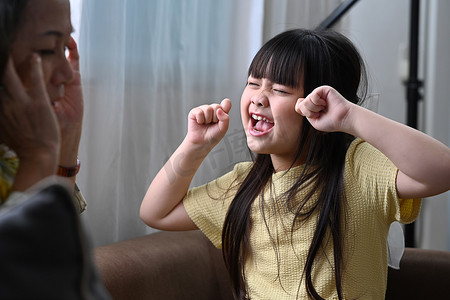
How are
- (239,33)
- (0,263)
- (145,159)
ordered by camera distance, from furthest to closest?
(239,33)
(145,159)
(0,263)

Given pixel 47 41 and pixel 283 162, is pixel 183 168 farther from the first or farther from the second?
pixel 47 41

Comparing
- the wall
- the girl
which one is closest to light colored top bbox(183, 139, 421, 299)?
the girl

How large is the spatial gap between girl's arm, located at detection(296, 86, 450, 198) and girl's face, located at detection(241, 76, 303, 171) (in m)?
0.08

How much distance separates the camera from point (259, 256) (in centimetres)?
105

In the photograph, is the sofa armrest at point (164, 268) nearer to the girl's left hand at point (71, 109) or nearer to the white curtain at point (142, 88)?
the white curtain at point (142, 88)

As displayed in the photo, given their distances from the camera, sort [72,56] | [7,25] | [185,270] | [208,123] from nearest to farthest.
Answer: [7,25]
[72,56]
[208,123]
[185,270]

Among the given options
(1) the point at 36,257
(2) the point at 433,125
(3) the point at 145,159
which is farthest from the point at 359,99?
(2) the point at 433,125

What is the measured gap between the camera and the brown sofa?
42.8 inches

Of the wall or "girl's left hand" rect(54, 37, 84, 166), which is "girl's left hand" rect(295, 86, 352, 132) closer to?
"girl's left hand" rect(54, 37, 84, 166)

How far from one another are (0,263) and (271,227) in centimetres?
75

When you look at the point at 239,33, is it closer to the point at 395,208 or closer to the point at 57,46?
the point at 395,208

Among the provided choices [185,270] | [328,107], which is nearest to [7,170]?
[328,107]

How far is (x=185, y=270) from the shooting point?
48.2 inches

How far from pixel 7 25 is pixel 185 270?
0.87 meters
